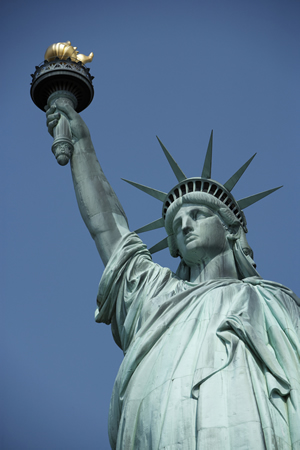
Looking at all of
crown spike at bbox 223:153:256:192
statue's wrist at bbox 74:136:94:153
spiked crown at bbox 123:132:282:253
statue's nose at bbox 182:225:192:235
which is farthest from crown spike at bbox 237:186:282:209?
statue's wrist at bbox 74:136:94:153

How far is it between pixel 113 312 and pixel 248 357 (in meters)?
2.44

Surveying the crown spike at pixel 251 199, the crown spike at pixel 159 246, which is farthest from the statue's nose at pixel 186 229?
the crown spike at pixel 251 199

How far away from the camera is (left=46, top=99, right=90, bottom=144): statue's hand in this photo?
12867 mm

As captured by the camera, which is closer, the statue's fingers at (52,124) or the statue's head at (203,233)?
the statue's head at (203,233)

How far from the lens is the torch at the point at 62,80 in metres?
13.1

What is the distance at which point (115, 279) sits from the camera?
11.8 metres

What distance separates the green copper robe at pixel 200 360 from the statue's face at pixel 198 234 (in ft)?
1.33

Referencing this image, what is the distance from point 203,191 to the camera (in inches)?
494

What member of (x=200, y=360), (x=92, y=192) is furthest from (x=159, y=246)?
(x=200, y=360)

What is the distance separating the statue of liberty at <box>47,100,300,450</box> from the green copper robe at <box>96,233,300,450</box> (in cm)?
1

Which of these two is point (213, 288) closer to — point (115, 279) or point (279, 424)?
point (115, 279)

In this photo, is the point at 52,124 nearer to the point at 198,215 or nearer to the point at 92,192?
the point at 92,192

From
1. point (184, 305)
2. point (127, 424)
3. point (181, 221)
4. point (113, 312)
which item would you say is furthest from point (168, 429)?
point (181, 221)

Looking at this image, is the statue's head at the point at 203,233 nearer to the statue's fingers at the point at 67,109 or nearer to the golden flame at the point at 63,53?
the statue's fingers at the point at 67,109
